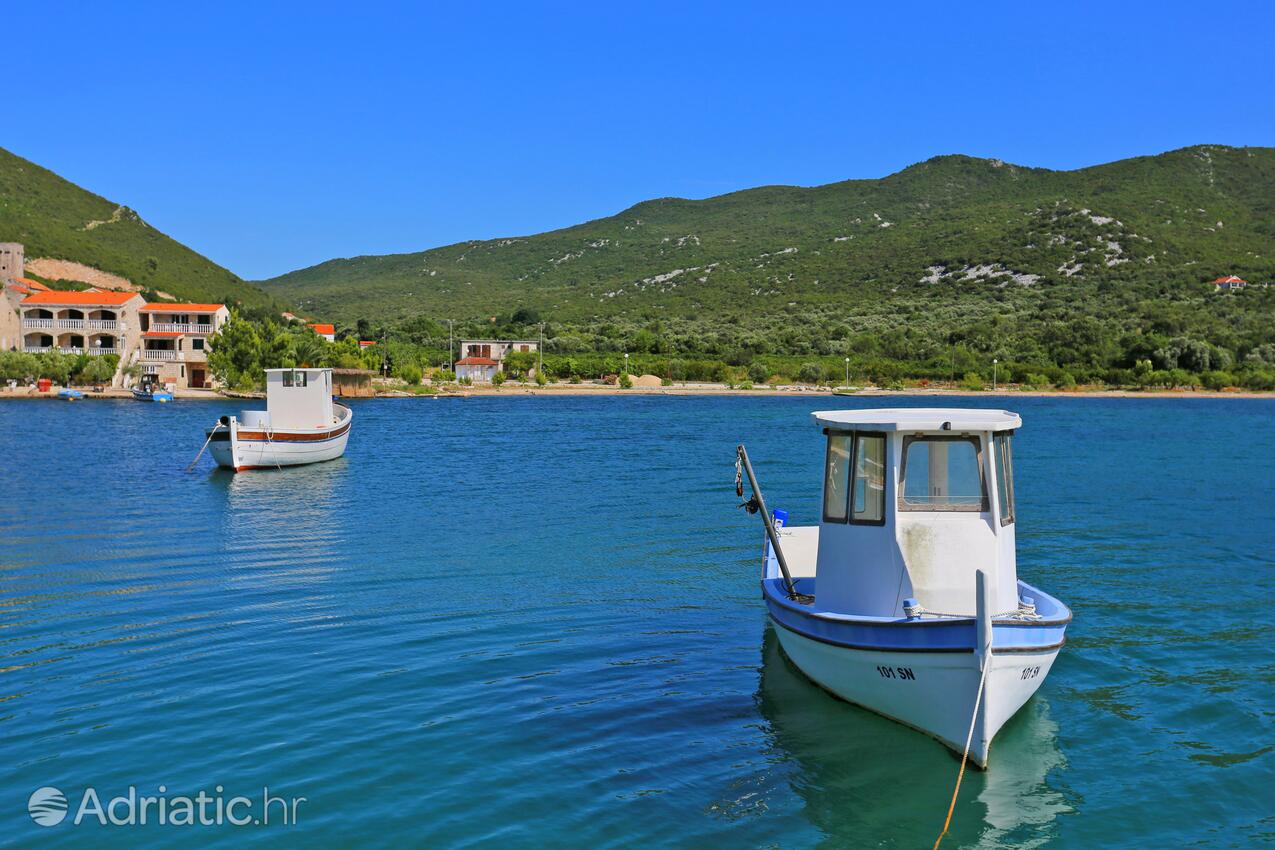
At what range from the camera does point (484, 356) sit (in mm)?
128250

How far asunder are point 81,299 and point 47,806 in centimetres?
10200

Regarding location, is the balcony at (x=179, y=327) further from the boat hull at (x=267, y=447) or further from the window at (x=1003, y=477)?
the window at (x=1003, y=477)

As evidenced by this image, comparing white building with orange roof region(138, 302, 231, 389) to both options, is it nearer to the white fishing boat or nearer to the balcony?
the balcony

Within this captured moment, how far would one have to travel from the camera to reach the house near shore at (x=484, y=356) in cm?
12212

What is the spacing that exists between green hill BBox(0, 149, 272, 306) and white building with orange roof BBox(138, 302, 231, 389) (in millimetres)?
34129

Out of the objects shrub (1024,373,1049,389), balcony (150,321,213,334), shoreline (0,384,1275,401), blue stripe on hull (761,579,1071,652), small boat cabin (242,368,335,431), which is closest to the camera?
blue stripe on hull (761,579,1071,652)

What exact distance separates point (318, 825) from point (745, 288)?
169634 mm

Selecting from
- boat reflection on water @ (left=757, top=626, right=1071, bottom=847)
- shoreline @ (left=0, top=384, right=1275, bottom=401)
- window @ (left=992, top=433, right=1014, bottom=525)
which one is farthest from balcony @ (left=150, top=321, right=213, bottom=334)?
window @ (left=992, top=433, right=1014, bottom=525)

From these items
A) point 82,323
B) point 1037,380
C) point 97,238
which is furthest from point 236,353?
point 1037,380

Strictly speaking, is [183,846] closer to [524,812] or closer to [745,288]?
[524,812]

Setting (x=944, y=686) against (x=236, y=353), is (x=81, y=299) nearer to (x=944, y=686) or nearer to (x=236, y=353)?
(x=236, y=353)

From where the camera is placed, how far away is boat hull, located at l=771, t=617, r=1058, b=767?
937 cm

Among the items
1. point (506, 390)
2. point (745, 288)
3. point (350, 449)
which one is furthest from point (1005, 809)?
point (745, 288)

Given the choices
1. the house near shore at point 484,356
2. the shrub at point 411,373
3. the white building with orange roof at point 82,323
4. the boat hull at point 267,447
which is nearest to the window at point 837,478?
the boat hull at point 267,447
